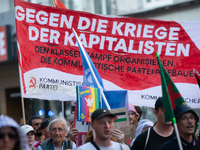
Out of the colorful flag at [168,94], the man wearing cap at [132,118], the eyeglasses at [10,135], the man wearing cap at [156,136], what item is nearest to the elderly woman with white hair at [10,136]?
the eyeglasses at [10,135]

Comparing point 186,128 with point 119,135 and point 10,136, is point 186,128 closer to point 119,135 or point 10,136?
point 119,135

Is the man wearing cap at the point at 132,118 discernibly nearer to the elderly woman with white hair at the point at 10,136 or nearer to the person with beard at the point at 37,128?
the person with beard at the point at 37,128

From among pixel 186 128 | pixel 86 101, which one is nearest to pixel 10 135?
pixel 186 128

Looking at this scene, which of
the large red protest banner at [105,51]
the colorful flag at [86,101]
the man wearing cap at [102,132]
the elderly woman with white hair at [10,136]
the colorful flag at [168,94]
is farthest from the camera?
the large red protest banner at [105,51]

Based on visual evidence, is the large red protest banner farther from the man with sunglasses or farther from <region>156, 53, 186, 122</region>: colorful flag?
<region>156, 53, 186, 122</region>: colorful flag

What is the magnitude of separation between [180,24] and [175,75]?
3.15ft

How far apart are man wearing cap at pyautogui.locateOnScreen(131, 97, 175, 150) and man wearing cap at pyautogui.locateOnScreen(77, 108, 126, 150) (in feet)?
1.81

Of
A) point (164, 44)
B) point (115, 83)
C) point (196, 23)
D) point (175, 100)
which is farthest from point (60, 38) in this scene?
point (175, 100)

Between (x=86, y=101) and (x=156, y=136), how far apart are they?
108 centimetres

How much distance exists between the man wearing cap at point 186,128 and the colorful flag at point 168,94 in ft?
0.37

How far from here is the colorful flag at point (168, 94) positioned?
4.32 metres

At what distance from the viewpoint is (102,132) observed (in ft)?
13.3

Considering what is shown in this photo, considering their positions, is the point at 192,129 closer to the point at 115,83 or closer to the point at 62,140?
the point at 62,140

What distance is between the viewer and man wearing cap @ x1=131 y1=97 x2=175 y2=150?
464 cm
